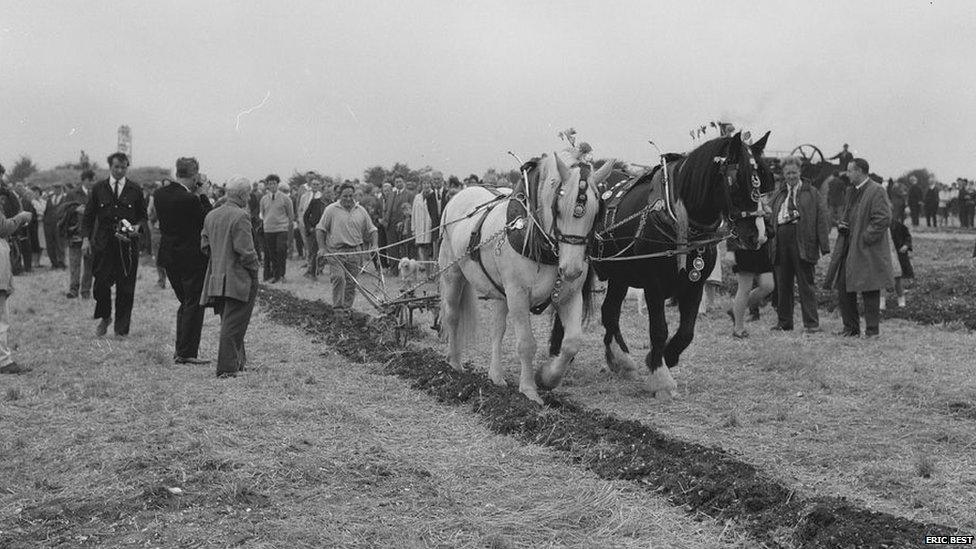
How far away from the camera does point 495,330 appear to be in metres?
8.52

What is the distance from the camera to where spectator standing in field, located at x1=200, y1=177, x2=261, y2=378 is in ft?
30.0

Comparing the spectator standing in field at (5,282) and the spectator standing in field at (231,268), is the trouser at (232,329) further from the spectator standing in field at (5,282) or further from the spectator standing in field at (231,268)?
the spectator standing in field at (5,282)

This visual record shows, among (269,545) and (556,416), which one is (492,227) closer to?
(556,416)

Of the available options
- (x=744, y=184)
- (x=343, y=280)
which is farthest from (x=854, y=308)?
(x=343, y=280)

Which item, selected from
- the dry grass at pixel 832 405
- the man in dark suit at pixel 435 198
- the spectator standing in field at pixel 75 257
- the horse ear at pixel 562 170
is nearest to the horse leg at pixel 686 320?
the dry grass at pixel 832 405

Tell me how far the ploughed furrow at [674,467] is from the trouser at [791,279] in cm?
523

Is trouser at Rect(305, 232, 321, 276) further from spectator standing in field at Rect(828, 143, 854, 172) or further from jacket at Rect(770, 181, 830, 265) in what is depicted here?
spectator standing in field at Rect(828, 143, 854, 172)

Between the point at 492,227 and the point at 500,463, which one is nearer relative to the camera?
the point at 500,463

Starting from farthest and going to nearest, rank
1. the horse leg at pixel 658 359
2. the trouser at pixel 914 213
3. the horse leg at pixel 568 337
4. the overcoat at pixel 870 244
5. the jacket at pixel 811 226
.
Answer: the trouser at pixel 914 213, the jacket at pixel 811 226, the overcoat at pixel 870 244, the horse leg at pixel 658 359, the horse leg at pixel 568 337

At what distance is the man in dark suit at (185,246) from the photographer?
1017 centimetres

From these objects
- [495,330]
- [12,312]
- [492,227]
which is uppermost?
[492,227]

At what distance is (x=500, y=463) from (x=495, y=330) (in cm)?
252

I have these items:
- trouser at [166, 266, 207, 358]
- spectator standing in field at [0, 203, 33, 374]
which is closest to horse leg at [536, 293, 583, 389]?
trouser at [166, 266, 207, 358]

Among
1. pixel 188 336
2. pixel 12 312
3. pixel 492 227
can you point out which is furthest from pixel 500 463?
pixel 12 312
